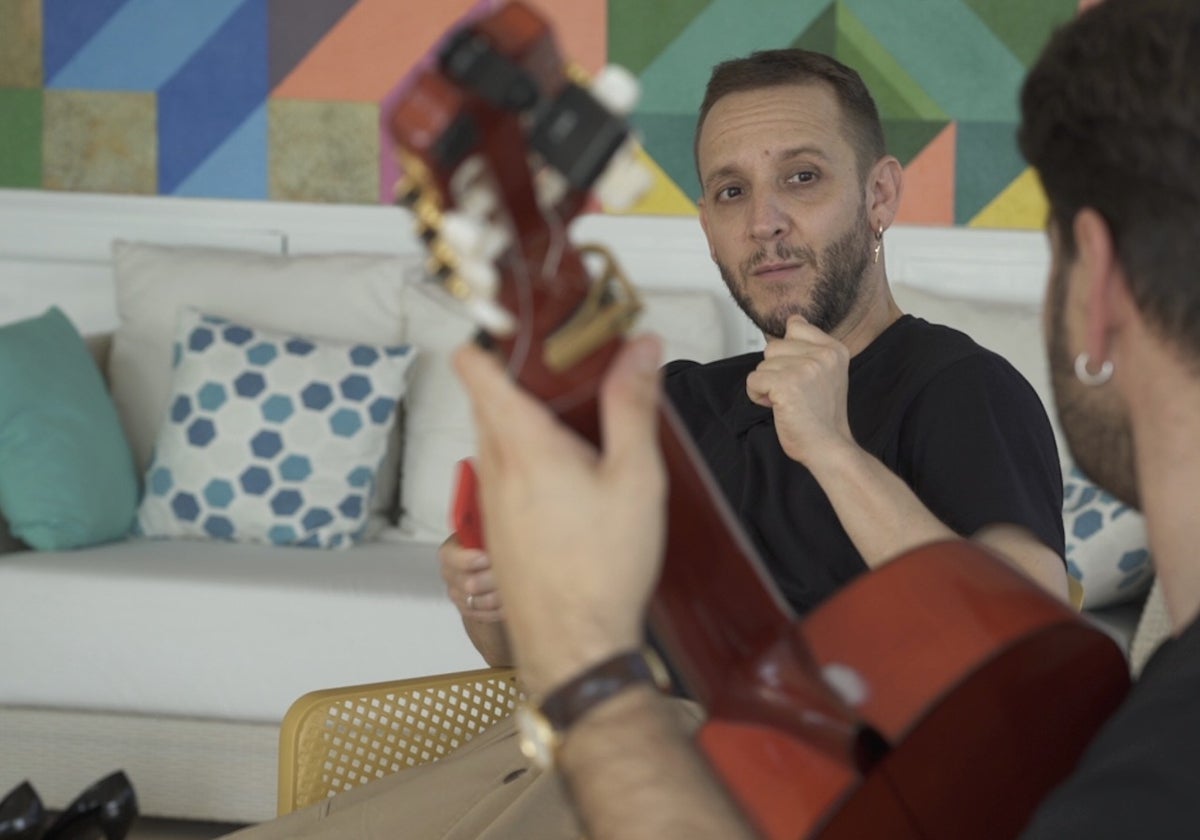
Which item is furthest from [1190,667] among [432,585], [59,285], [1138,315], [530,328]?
[59,285]

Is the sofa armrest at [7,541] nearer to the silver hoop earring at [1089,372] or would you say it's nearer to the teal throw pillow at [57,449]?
the teal throw pillow at [57,449]

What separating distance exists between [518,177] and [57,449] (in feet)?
8.86

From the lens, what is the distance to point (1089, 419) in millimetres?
942

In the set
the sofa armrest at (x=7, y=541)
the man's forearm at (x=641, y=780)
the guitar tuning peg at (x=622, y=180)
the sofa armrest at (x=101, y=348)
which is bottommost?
the sofa armrest at (x=7, y=541)

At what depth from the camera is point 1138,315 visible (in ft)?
2.84

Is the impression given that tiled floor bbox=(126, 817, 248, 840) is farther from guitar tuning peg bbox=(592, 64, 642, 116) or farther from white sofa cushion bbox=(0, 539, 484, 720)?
guitar tuning peg bbox=(592, 64, 642, 116)

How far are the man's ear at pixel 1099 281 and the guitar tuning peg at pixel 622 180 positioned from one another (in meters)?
0.28

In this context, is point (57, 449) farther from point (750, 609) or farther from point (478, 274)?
point (478, 274)

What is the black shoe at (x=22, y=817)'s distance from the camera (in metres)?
2.26

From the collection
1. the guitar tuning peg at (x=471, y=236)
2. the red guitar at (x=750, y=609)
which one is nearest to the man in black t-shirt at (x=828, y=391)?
the red guitar at (x=750, y=609)

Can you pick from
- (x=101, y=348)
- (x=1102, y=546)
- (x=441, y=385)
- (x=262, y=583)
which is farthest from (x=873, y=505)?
(x=101, y=348)

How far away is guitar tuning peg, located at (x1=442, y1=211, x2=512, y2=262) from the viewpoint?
0.70 meters

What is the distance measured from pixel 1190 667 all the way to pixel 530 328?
382 millimetres

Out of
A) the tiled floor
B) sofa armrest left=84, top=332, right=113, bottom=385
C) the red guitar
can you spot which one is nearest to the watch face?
the red guitar
